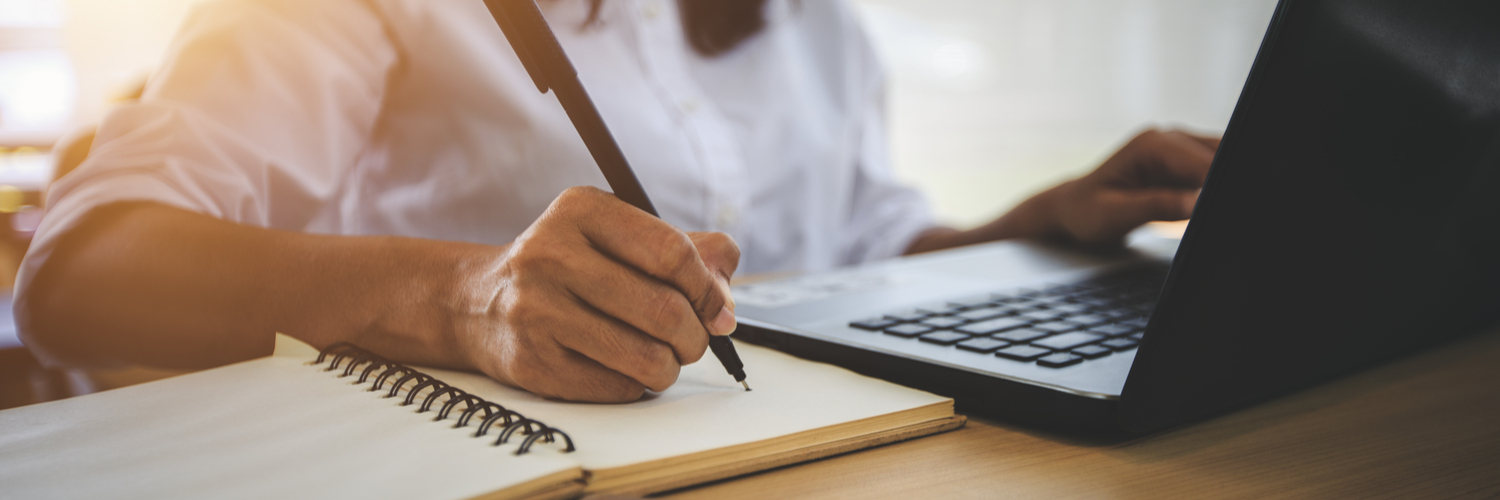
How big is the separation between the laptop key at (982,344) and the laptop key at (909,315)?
0.15ft

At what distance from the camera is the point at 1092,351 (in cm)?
32

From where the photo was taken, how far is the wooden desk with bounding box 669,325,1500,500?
237 mm

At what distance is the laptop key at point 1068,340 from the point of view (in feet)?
1.07

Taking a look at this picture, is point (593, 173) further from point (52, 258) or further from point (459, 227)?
point (52, 258)

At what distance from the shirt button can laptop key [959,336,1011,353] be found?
480mm

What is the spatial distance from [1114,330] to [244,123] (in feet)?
1.92

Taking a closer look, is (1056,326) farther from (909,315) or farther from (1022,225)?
(1022,225)

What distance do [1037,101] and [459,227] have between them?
230 cm

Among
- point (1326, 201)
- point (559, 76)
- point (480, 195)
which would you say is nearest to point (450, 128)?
point (480, 195)

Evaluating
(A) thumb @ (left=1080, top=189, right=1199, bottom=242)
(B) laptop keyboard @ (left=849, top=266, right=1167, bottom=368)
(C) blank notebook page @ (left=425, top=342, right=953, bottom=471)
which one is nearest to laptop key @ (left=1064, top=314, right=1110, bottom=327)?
(B) laptop keyboard @ (left=849, top=266, right=1167, bottom=368)

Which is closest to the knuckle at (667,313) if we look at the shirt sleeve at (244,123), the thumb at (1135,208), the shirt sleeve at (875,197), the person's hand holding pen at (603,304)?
the person's hand holding pen at (603,304)

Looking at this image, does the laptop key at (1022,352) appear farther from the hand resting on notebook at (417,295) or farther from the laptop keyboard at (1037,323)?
the hand resting on notebook at (417,295)

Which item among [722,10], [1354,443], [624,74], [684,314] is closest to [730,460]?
[684,314]

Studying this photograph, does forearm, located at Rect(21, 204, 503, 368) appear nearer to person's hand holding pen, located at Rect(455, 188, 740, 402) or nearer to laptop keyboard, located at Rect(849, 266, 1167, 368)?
person's hand holding pen, located at Rect(455, 188, 740, 402)
